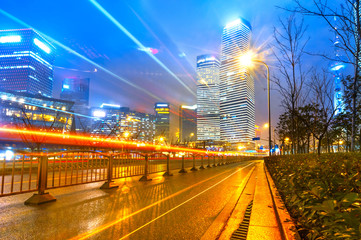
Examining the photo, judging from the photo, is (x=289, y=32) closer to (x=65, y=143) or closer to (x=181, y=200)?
(x=181, y=200)

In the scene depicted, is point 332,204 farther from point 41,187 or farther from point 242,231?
point 41,187

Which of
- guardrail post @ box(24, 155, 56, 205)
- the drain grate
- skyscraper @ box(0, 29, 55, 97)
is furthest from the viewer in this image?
skyscraper @ box(0, 29, 55, 97)

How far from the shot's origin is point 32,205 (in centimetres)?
635

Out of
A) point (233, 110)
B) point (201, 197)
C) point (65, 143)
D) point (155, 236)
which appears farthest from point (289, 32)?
point (233, 110)

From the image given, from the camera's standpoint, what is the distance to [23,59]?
490 feet

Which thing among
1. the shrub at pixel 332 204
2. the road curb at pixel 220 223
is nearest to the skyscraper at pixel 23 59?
the road curb at pixel 220 223

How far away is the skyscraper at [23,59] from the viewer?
14546 cm

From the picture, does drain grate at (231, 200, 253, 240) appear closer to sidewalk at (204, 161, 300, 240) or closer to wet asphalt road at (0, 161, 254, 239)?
sidewalk at (204, 161, 300, 240)

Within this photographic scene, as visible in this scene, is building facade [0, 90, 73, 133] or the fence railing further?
building facade [0, 90, 73, 133]

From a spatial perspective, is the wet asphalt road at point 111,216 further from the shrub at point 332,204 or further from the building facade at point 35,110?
the building facade at point 35,110

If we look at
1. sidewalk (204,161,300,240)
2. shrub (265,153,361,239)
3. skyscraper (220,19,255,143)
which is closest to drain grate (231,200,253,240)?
sidewalk (204,161,300,240)

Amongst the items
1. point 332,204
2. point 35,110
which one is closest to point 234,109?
point 35,110

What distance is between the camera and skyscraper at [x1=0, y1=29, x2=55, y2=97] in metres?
145

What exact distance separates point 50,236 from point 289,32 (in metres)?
12.5
